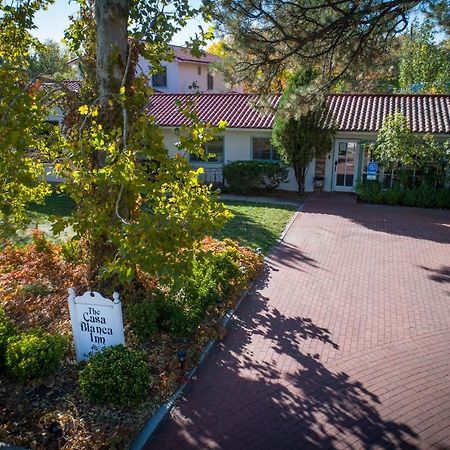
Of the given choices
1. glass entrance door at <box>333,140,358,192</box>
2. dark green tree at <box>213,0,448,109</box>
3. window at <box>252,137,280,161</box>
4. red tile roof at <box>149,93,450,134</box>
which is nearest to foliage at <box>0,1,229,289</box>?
dark green tree at <box>213,0,448,109</box>

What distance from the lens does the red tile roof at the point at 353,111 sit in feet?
57.4

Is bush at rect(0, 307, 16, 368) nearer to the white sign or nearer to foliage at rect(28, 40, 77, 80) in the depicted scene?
the white sign

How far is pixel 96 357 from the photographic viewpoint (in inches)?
226

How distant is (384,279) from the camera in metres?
9.99

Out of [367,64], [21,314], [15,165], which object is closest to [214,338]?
[21,314]

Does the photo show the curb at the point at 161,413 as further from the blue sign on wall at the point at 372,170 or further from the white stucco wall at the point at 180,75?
the white stucco wall at the point at 180,75

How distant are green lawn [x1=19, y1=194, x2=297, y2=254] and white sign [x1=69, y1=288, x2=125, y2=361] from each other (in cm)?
561

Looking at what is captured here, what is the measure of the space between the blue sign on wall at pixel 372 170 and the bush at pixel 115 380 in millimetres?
14320

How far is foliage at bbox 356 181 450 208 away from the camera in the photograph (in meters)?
16.6

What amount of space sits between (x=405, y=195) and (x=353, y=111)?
435cm

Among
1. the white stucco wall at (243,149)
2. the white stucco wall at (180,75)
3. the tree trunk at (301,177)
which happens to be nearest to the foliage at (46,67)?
the white stucco wall at (243,149)

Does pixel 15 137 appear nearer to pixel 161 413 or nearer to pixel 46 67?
pixel 161 413

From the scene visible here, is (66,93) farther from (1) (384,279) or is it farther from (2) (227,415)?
(1) (384,279)

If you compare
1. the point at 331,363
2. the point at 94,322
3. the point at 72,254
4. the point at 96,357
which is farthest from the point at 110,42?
the point at 331,363
